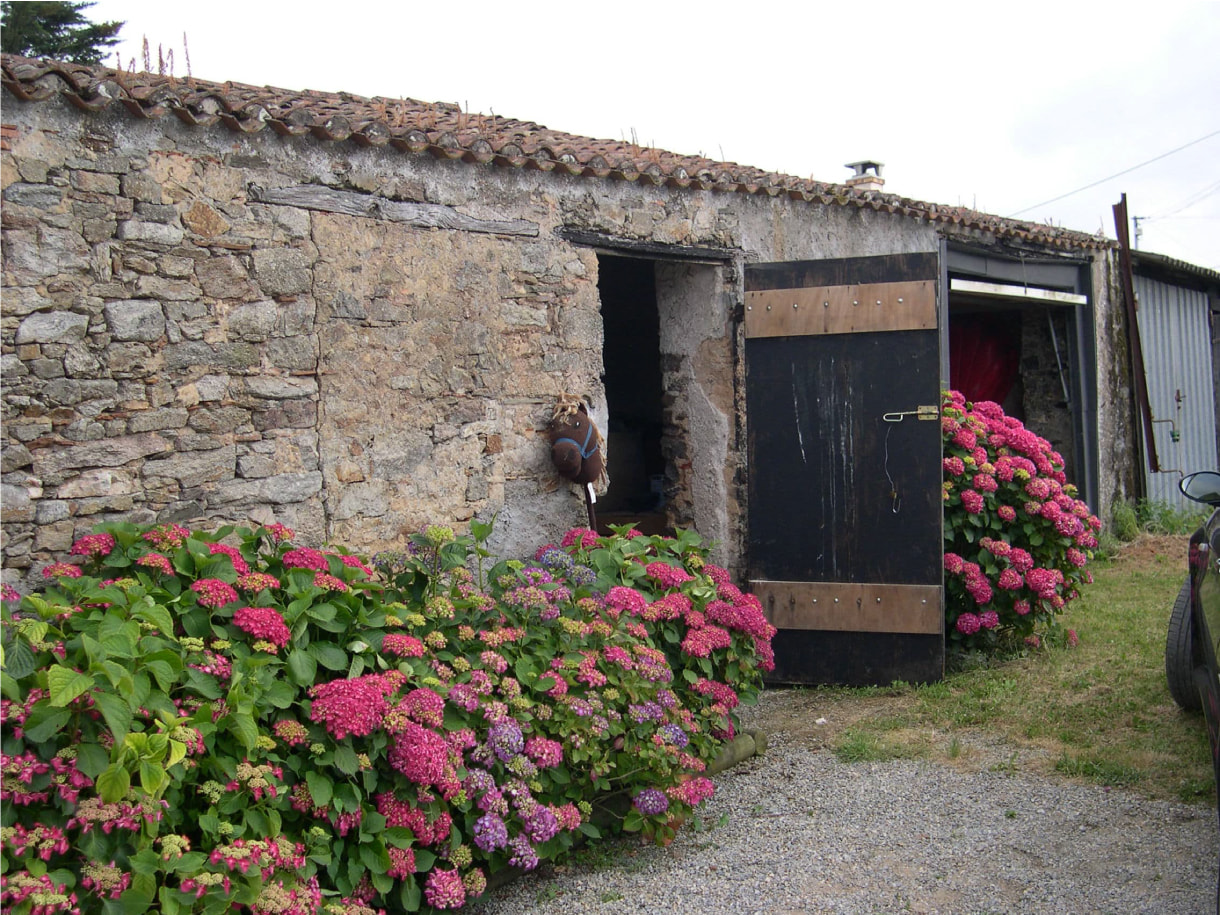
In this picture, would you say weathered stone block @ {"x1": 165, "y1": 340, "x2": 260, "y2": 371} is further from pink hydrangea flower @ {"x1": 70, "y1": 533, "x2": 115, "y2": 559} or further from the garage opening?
the garage opening

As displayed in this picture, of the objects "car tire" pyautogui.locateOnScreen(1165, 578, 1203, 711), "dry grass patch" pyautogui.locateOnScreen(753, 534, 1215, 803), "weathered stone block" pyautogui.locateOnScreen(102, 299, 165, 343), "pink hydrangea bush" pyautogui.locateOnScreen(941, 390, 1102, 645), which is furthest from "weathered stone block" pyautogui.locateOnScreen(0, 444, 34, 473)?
"car tire" pyautogui.locateOnScreen(1165, 578, 1203, 711)

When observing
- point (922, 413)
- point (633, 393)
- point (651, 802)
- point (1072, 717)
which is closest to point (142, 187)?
point (651, 802)

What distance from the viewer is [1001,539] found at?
6.14 metres

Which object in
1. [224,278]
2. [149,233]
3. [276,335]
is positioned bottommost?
[276,335]

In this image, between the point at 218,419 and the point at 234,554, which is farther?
the point at 218,419

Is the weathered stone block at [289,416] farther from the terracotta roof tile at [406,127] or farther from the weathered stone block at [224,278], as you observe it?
the terracotta roof tile at [406,127]

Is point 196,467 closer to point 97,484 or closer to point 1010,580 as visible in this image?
point 97,484

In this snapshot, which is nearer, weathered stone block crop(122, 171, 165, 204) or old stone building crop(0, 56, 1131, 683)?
old stone building crop(0, 56, 1131, 683)

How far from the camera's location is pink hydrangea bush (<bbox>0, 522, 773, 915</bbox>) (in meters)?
2.65

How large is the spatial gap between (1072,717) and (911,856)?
1.80 metres

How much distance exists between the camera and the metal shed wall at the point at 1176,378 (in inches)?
440

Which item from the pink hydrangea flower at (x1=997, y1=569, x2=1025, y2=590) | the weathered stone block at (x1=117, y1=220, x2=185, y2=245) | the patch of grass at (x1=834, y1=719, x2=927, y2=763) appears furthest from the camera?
the pink hydrangea flower at (x1=997, y1=569, x2=1025, y2=590)

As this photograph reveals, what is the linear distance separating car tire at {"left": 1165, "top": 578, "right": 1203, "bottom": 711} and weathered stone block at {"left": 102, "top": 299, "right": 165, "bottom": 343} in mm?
4725

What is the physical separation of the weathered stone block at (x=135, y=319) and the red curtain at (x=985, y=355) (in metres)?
8.48
